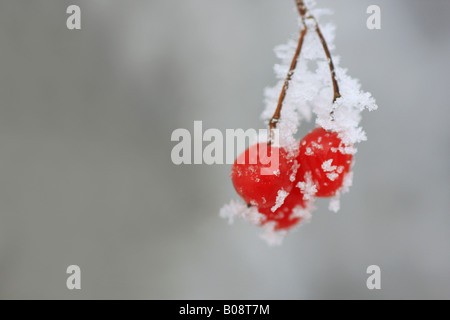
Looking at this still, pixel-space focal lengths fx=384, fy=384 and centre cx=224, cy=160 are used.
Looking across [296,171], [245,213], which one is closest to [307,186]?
[296,171]

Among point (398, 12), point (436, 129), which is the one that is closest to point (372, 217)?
point (436, 129)

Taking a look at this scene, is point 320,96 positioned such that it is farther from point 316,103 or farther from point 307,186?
point 307,186

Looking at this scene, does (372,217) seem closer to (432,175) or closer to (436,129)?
(432,175)

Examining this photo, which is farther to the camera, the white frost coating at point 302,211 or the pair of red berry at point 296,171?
the white frost coating at point 302,211

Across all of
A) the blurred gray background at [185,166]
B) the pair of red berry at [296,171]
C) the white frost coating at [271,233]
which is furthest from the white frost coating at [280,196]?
the blurred gray background at [185,166]

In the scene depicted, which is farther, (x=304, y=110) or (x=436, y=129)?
(x=436, y=129)

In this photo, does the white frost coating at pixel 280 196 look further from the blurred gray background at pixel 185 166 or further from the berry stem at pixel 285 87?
the blurred gray background at pixel 185 166
